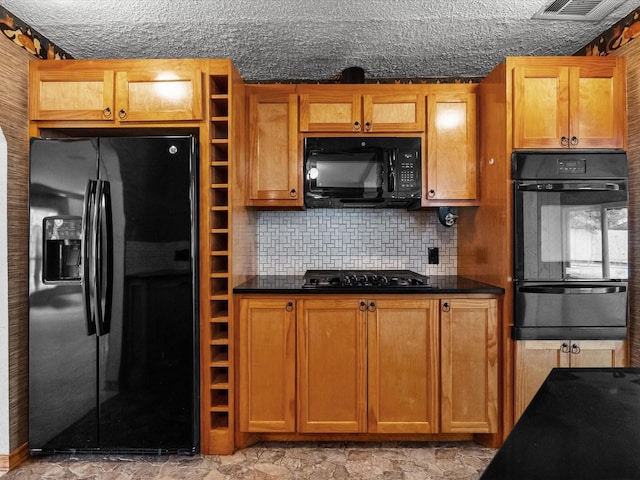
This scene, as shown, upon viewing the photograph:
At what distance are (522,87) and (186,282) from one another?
6.98 feet

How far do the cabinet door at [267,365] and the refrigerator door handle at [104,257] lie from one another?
0.69 metres

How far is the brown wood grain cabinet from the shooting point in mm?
2176

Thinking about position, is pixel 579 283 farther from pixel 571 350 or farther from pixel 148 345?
pixel 148 345

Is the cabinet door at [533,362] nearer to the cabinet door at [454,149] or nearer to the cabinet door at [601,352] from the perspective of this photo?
the cabinet door at [601,352]

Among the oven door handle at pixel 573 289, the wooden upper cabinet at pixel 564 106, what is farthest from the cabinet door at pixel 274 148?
the oven door handle at pixel 573 289

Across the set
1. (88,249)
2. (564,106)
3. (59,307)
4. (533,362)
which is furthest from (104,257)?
(564,106)

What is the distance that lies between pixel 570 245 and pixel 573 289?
24 centimetres

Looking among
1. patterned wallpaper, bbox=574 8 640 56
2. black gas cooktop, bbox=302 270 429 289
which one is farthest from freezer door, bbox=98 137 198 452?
patterned wallpaper, bbox=574 8 640 56

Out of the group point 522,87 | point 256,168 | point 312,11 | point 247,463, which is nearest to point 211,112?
point 256,168

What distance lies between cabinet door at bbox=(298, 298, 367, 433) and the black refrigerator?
62 centimetres

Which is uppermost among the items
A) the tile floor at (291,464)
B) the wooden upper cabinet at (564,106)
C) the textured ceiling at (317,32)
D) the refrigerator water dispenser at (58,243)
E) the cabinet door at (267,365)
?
the textured ceiling at (317,32)

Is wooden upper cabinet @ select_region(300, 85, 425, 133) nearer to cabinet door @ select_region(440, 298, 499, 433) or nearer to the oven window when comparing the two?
the oven window

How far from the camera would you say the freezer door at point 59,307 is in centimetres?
212

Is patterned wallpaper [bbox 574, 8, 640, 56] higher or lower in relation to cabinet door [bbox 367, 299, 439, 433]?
higher
